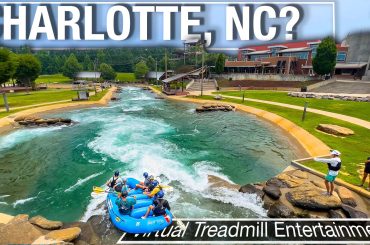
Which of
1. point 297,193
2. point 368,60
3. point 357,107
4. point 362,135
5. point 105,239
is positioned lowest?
point 105,239

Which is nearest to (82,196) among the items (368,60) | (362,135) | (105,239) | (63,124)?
(105,239)

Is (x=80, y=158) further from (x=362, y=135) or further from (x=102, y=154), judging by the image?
(x=362, y=135)

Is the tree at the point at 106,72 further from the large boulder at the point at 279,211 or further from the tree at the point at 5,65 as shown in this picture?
the large boulder at the point at 279,211

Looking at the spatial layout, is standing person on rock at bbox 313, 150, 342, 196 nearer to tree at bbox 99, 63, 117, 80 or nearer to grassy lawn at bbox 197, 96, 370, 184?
grassy lawn at bbox 197, 96, 370, 184

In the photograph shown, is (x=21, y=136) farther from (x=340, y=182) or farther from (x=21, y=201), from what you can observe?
(x=340, y=182)

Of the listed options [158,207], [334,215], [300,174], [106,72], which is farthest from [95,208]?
[106,72]

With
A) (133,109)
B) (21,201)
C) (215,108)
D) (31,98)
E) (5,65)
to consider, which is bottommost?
(21,201)
